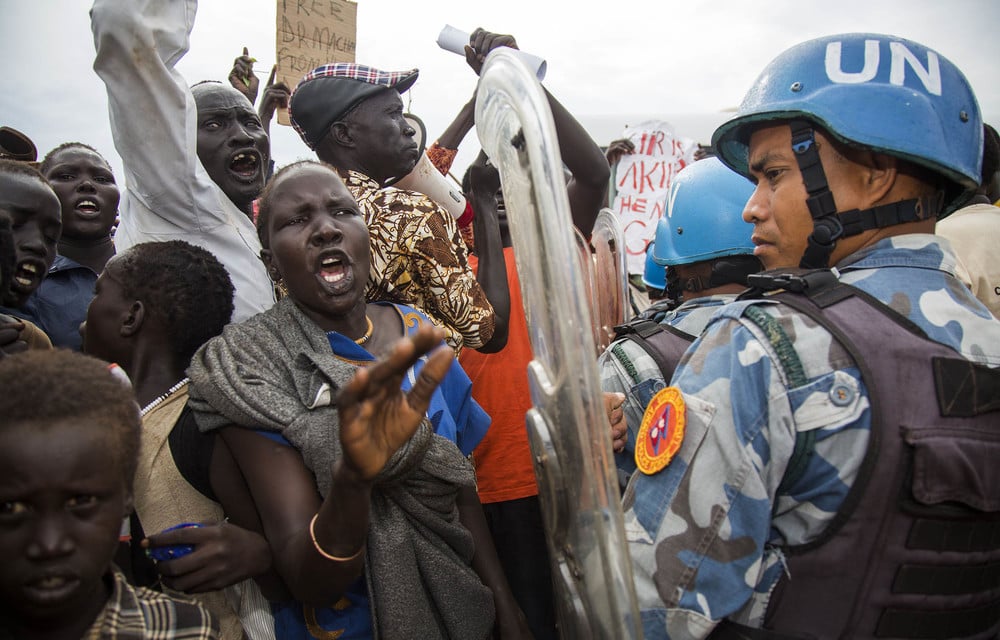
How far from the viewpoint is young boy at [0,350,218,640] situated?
1.18 metres

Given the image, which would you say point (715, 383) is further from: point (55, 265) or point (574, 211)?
point (55, 265)

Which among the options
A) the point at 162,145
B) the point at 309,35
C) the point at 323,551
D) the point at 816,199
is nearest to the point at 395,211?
the point at 162,145

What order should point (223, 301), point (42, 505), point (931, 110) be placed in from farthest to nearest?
point (223, 301), point (931, 110), point (42, 505)

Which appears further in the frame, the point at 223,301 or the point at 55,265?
the point at 55,265

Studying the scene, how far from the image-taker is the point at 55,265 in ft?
9.98

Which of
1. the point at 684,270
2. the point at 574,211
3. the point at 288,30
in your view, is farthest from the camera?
the point at 288,30

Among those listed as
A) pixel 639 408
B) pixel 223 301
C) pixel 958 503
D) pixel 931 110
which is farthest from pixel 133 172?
pixel 958 503

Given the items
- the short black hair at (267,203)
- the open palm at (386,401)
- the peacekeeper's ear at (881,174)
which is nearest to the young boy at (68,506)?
the open palm at (386,401)

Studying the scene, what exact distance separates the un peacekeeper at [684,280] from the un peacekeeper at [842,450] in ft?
2.90

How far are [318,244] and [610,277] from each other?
2606 mm

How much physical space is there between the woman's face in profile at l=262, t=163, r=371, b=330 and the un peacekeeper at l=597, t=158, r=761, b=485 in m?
0.91

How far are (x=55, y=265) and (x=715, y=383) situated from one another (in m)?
3.02

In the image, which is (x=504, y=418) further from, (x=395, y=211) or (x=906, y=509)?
(x=906, y=509)

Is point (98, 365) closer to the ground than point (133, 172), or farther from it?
closer to the ground
